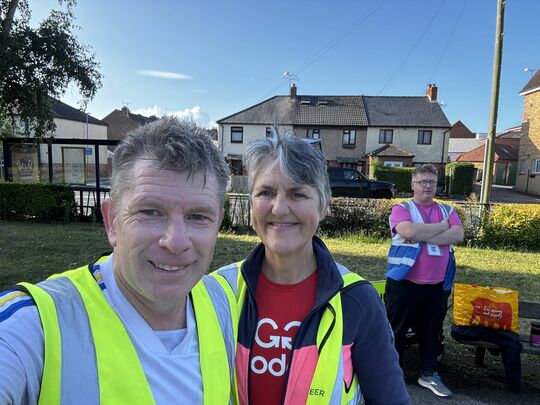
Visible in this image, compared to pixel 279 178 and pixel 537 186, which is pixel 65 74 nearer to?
pixel 279 178

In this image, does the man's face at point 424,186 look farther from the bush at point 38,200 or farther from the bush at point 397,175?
the bush at point 397,175

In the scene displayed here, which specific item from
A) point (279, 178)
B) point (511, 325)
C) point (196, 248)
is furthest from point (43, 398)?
point (511, 325)

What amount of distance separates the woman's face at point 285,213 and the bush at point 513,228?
8.87 m

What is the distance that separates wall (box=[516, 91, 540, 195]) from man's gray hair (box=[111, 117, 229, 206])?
3332 cm

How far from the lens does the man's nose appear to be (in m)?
1.06

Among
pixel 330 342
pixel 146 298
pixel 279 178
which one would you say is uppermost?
pixel 279 178

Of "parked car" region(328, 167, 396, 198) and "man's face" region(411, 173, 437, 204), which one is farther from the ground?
"man's face" region(411, 173, 437, 204)

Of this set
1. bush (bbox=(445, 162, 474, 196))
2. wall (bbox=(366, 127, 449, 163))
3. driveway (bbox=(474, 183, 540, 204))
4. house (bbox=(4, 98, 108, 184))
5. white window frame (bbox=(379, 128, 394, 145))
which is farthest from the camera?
white window frame (bbox=(379, 128, 394, 145))

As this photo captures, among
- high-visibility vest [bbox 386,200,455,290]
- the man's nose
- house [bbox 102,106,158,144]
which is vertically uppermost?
house [bbox 102,106,158,144]

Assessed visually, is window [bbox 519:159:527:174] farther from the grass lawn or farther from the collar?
the collar

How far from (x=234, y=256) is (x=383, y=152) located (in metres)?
25.3

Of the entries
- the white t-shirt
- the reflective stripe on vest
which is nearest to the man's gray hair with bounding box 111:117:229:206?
the white t-shirt

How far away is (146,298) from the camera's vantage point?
43.3 inches

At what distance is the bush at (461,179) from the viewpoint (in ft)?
84.9
